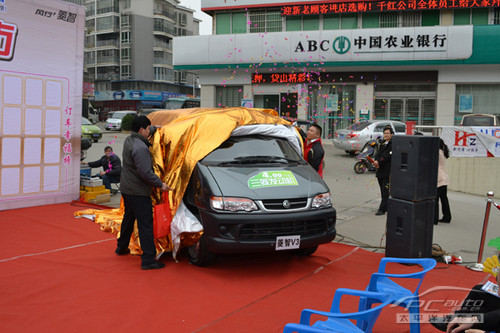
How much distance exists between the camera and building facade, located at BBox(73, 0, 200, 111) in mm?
61750

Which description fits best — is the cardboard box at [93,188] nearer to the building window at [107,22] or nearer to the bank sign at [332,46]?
the bank sign at [332,46]

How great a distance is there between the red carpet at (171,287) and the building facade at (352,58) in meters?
15.8

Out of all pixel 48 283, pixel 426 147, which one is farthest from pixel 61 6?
pixel 426 147

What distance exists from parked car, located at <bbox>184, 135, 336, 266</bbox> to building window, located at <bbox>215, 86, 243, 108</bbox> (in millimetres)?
20010

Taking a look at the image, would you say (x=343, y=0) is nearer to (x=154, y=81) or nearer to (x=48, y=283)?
(x=48, y=283)

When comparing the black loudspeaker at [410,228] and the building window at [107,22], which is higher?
the building window at [107,22]

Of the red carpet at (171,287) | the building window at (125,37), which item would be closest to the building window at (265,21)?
the red carpet at (171,287)

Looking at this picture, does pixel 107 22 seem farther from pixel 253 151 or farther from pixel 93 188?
pixel 253 151

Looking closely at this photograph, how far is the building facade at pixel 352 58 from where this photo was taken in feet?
72.0

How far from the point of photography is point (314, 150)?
723 cm

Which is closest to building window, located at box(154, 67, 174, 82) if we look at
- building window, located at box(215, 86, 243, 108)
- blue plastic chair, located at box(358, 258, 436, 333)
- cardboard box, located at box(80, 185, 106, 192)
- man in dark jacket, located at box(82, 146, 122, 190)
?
building window, located at box(215, 86, 243, 108)

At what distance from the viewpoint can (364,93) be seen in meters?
23.6

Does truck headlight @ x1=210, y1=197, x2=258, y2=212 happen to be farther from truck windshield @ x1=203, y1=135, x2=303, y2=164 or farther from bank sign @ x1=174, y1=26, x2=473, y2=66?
bank sign @ x1=174, y1=26, x2=473, y2=66

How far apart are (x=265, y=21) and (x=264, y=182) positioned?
21.7 meters
